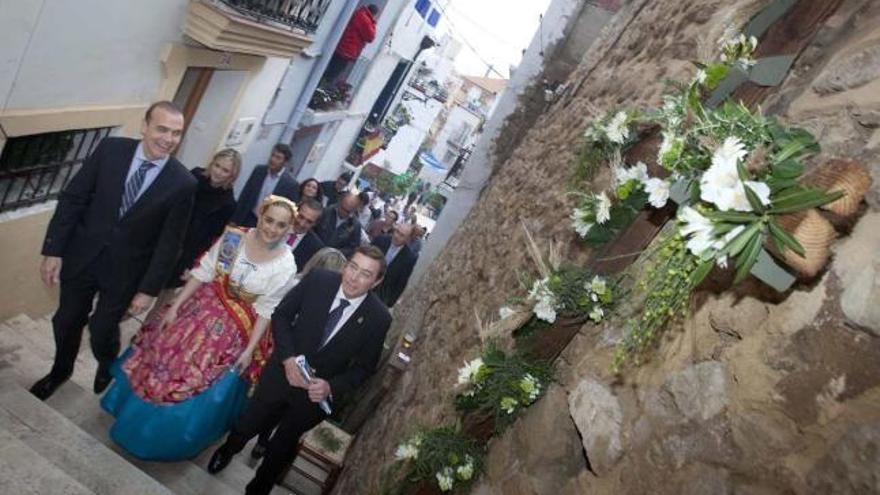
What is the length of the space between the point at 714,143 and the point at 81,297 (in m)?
3.46

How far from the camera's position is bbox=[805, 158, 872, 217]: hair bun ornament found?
1540 mm

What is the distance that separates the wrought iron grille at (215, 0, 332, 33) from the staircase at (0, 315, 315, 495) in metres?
3.76

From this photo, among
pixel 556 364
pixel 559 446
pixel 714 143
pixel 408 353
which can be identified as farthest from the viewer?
pixel 408 353

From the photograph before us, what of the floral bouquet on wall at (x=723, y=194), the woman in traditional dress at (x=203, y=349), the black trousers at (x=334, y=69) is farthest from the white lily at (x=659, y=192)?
the black trousers at (x=334, y=69)

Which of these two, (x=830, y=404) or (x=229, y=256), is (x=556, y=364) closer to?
(x=830, y=404)

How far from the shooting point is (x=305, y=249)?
19.2 ft

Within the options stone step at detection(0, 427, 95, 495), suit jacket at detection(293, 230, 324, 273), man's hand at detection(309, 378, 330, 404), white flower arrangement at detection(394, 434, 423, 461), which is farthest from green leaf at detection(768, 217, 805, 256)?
suit jacket at detection(293, 230, 324, 273)

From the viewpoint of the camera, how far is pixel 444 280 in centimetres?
583

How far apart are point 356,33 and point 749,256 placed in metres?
11.3

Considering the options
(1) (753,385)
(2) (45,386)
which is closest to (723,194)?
(1) (753,385)

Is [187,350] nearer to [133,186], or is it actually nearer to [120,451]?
[120,451]

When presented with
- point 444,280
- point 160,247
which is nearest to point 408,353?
point 444,280

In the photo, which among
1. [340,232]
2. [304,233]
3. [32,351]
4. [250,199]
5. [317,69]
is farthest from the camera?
[317,69]

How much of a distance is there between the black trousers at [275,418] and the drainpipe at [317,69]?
8475 millimetres
